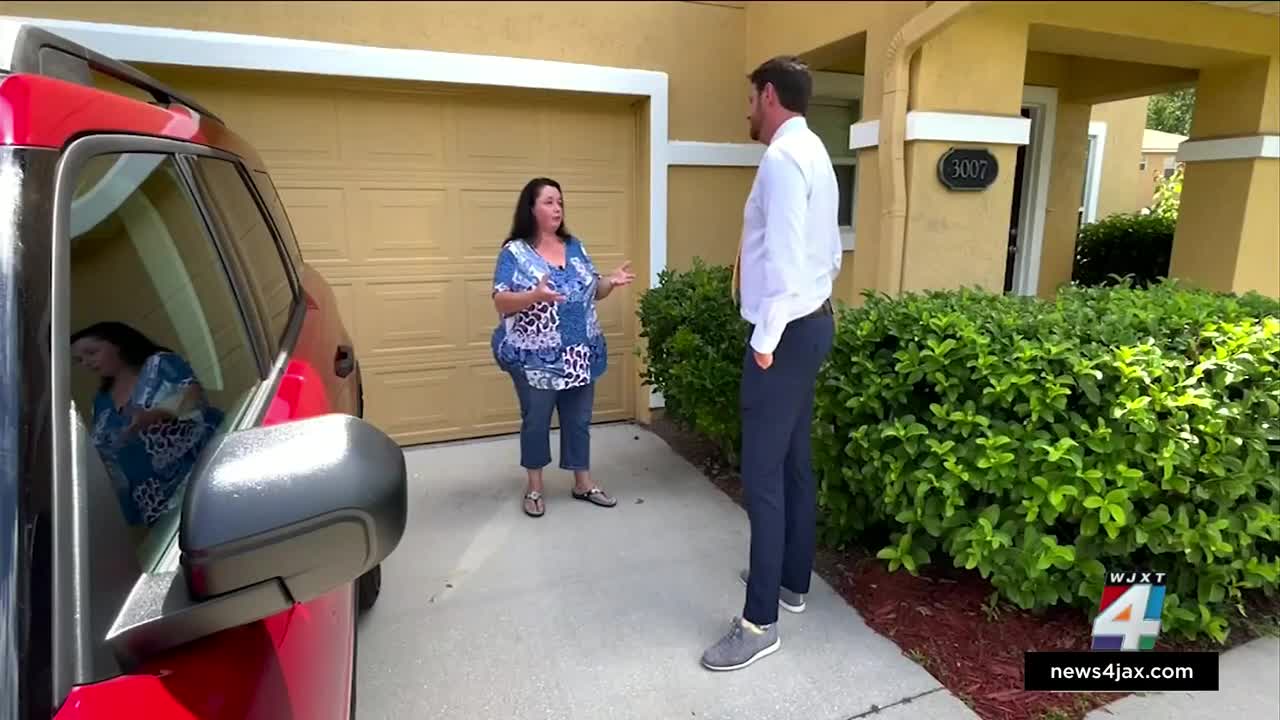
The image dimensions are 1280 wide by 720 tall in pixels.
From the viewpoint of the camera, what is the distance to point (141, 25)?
3816mm

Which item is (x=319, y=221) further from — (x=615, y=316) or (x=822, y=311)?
(x=822, y=311)

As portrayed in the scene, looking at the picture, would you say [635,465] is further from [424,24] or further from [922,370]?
[424,24]

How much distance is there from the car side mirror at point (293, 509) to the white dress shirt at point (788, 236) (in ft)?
5.08

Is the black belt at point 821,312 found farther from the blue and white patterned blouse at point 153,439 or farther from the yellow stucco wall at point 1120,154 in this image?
the yellow stucco wall at point 1120,154

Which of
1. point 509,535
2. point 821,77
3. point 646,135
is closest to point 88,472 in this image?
point 509,535

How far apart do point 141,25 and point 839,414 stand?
3.91 m

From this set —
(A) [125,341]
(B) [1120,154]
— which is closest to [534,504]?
(A) [125,341]

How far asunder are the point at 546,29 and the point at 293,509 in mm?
4320

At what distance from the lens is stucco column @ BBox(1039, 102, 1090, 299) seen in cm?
653

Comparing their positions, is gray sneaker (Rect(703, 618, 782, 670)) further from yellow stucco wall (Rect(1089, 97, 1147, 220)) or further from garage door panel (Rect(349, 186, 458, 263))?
yellow stucco wall (Rect(1089, 97, 1147, 220))

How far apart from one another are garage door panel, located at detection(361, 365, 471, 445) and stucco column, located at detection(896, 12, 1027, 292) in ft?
9.01

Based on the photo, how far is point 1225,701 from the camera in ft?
8.08

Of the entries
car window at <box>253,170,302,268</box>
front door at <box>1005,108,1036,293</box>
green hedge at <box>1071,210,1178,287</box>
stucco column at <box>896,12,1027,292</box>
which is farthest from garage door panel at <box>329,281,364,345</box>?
green hedge at <box>1071,210,1178,287</box>

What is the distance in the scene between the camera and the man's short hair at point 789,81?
246cm
